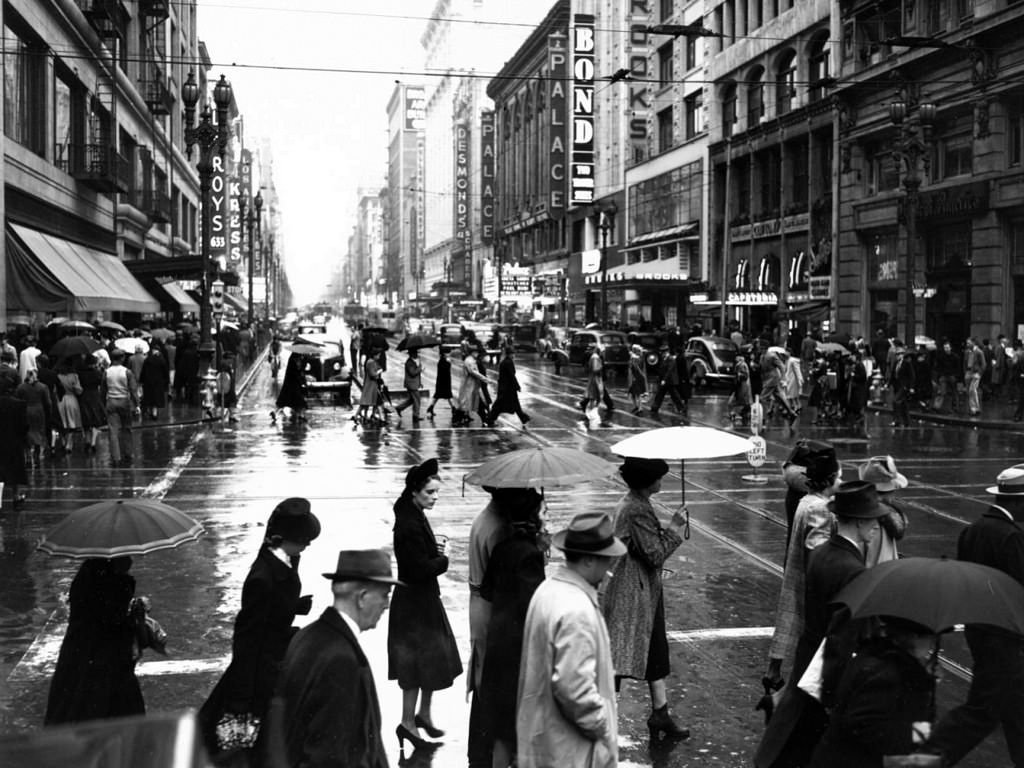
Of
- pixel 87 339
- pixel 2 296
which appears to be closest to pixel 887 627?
pixel 87 339

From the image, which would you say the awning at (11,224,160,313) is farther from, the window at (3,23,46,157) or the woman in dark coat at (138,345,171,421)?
the woman in dark coat at (138,345,171,421)

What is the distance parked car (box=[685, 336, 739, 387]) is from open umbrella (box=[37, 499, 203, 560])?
32.9 m

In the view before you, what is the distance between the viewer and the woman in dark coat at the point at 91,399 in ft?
67.7

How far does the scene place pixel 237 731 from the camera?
18.4ft

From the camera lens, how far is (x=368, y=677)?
4.41 metres

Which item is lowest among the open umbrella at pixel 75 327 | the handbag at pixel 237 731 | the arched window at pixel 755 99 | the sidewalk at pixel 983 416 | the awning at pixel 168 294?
the sidewalk at pixel 983 416

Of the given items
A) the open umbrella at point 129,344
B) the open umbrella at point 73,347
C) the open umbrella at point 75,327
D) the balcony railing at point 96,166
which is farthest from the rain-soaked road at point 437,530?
the balcony railing at point 96,166

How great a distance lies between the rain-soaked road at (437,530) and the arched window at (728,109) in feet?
112

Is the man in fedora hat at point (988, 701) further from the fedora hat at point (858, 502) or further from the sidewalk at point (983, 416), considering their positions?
the sidewalk at point (983, 416)

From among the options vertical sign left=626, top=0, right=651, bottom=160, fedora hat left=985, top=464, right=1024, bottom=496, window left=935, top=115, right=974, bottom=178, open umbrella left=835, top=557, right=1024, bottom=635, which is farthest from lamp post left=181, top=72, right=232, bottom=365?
vertical sign left=626, top=0, right=651, bottom=160

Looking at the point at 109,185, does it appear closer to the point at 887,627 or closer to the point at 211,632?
the point at 211,632

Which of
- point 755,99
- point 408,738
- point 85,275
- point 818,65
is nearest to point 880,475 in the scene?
point 408,738

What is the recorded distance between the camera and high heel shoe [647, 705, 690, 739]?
721 cm

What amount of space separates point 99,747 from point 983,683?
4.26 meters
